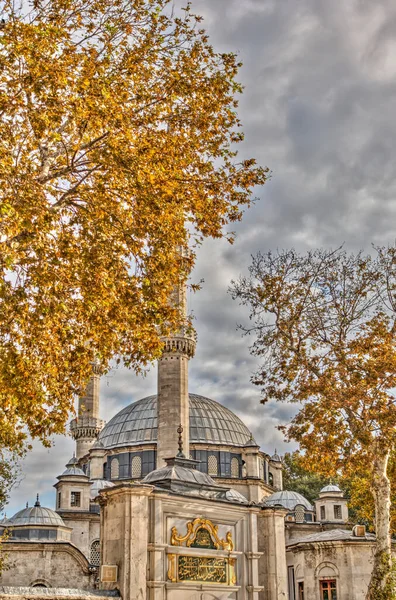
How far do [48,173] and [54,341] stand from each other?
256 centimetres

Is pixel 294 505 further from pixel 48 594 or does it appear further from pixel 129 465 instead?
pixel 48 594

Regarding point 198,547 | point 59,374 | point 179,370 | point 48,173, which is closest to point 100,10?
point 48,173

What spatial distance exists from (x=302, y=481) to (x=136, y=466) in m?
16.7

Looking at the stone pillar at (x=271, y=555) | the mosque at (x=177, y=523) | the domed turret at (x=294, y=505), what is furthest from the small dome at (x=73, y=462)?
the stone pillar at (x=271, y=555)

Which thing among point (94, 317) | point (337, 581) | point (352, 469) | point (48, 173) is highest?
point (48, 173)

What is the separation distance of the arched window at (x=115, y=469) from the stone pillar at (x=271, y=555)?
71.9 ft

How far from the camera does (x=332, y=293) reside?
17.0 meters

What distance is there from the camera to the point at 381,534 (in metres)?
15.8

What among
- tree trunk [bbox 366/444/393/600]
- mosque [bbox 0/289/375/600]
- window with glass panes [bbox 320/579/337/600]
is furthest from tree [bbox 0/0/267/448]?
window with glass panes [bbox 320/579/337/600]

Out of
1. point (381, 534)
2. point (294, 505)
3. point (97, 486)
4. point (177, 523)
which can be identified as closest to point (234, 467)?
point (294, 505)

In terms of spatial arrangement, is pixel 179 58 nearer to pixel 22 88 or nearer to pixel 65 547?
pixel 22 88

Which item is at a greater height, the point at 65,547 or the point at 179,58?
the point at 179,58

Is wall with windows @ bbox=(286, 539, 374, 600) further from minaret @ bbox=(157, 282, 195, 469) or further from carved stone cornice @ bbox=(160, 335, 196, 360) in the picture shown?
carved stone cornice @ bbox=(160, 335, 196, 360)

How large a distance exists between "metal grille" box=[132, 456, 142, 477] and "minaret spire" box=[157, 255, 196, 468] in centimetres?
1129
